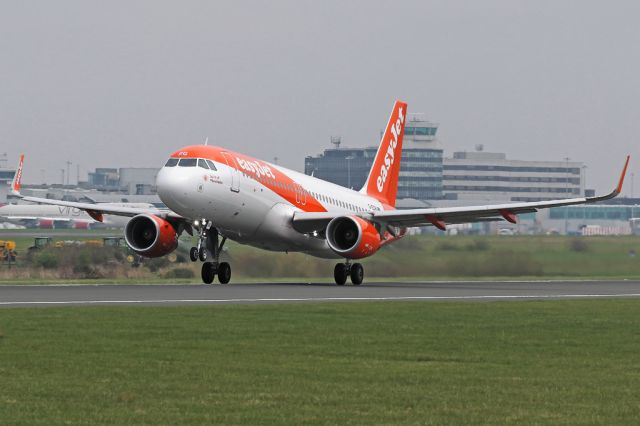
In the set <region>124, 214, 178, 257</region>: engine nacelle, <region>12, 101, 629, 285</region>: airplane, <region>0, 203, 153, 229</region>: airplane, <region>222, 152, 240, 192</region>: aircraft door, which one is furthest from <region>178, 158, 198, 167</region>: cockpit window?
<region>0, 203, 153, 229</region>: airplane

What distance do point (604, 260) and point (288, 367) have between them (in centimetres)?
→ 4441

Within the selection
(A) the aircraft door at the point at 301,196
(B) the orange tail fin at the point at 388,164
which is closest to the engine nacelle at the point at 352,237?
(A) the aircraft door at the point at 301,196

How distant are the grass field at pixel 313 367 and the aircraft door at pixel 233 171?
50.7 feet

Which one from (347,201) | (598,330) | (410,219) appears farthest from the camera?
(347,201)

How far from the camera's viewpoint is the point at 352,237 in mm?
45344

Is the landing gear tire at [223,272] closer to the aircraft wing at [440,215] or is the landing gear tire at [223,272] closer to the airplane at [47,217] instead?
the aircraft wing at [440,215]

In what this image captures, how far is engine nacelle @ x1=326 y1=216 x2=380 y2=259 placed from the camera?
146 feet

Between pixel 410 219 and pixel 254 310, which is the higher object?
pixel 410 219

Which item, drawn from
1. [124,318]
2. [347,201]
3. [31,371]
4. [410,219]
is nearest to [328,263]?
[347,201]

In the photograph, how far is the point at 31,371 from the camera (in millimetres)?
16656

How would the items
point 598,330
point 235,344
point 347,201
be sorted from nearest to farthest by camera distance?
1. point 235,344
2. point 598,330
3. point 347,201

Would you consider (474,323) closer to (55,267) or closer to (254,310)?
(254,310)

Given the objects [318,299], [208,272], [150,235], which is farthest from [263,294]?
[150,235]

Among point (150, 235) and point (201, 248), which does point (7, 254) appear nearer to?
point (150, 235)
